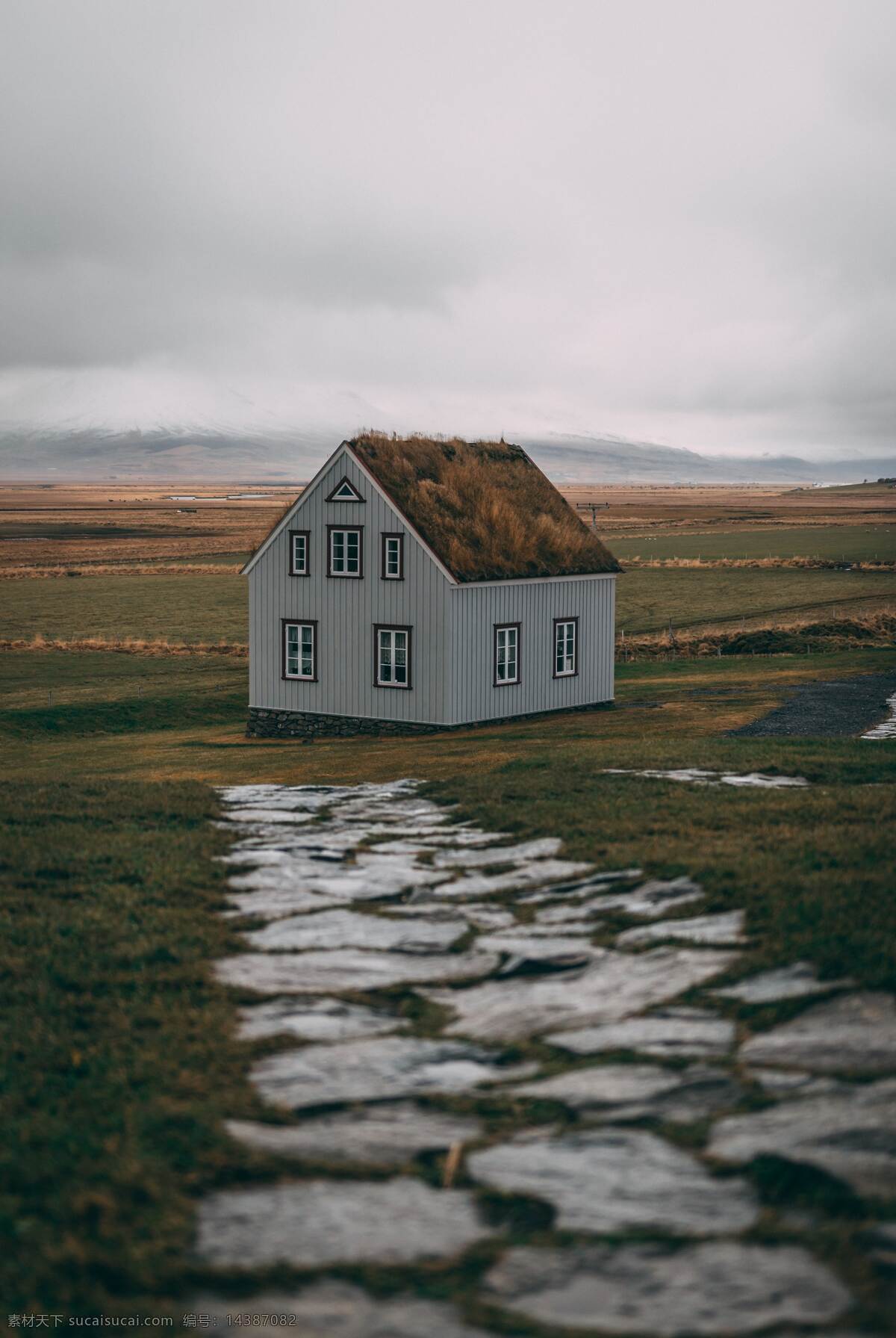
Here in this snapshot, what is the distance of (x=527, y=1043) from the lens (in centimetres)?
861

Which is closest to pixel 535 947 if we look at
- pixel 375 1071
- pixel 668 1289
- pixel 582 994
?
pixel 582 994

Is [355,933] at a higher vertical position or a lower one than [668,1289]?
higher

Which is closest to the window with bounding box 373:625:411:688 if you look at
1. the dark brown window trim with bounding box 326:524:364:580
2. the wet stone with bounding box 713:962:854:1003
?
the dark brown window trim with bounding box 326:524:364:580

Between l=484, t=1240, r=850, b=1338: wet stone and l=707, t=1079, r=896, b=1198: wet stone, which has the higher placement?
l=707, t=1079, r=896, b=1198: wet stone

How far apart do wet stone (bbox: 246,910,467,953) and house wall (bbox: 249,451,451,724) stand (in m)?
24.4

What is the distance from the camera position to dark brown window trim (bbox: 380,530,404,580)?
36.6 m

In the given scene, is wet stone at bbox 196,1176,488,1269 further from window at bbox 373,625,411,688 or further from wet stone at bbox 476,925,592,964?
window at bbox 373,625,411,688

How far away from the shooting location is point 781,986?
28.9 feet

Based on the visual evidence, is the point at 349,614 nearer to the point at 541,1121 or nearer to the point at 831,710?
the point at 831,710

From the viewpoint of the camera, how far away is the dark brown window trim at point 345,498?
37.6 m

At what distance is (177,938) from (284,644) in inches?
1131

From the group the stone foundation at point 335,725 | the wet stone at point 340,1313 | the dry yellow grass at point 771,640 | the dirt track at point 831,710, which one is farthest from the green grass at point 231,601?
the wet stone at point 340,1313

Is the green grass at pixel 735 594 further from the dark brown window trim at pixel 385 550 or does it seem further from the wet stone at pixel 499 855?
the wet stone at pixel 499 855

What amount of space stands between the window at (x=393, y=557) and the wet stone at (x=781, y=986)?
28.1 meters
